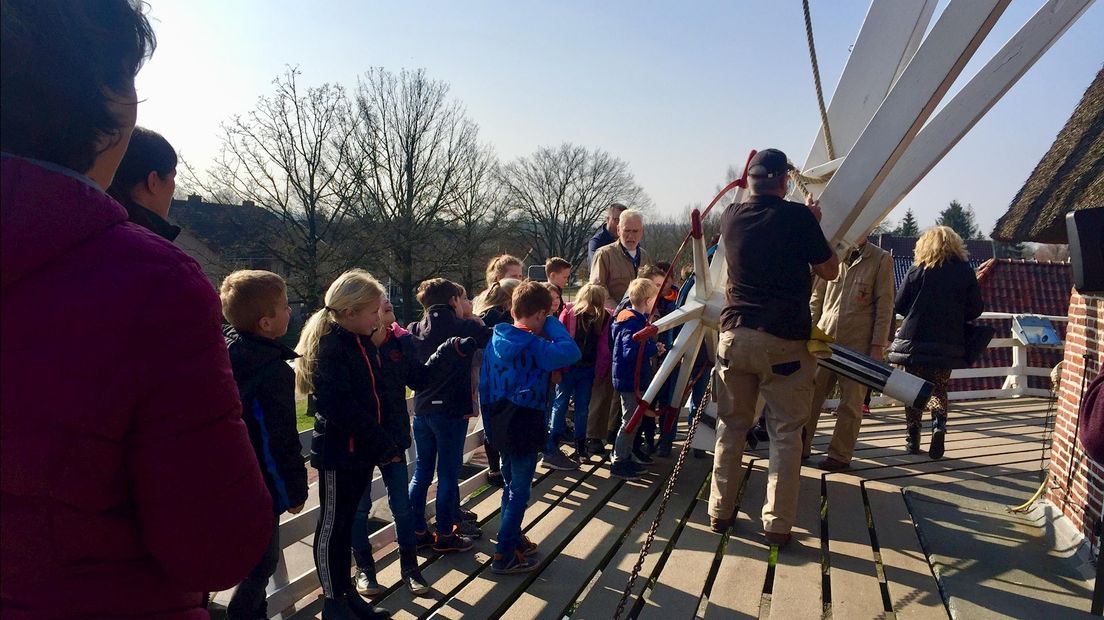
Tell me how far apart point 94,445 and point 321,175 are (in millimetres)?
28370

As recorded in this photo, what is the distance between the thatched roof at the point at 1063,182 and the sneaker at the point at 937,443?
59.8 inches

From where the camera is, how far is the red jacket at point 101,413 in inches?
35.9

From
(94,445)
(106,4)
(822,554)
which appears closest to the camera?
(94,445)

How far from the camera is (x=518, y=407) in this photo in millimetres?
3463

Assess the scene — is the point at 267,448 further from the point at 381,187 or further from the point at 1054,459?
the point at 381,187

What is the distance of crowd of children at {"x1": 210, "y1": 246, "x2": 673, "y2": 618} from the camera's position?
108 inches

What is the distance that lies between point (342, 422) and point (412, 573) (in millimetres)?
853

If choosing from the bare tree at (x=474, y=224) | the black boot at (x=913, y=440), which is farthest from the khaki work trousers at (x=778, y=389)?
the bare tree at (x=474, y=224)

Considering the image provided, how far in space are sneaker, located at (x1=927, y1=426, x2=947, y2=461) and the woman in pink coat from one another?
18.1ft

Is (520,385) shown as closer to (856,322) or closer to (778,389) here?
(778,389)

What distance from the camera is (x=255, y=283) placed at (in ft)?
9.15

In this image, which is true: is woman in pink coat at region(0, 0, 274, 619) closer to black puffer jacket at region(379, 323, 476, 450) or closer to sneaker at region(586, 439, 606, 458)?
black puffer jacket at region(379, 323, 476, 450)

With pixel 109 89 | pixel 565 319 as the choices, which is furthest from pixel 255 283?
pixel 565 319

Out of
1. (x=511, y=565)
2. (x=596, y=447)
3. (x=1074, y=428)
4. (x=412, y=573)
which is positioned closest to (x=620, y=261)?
(x=596, y=447)
